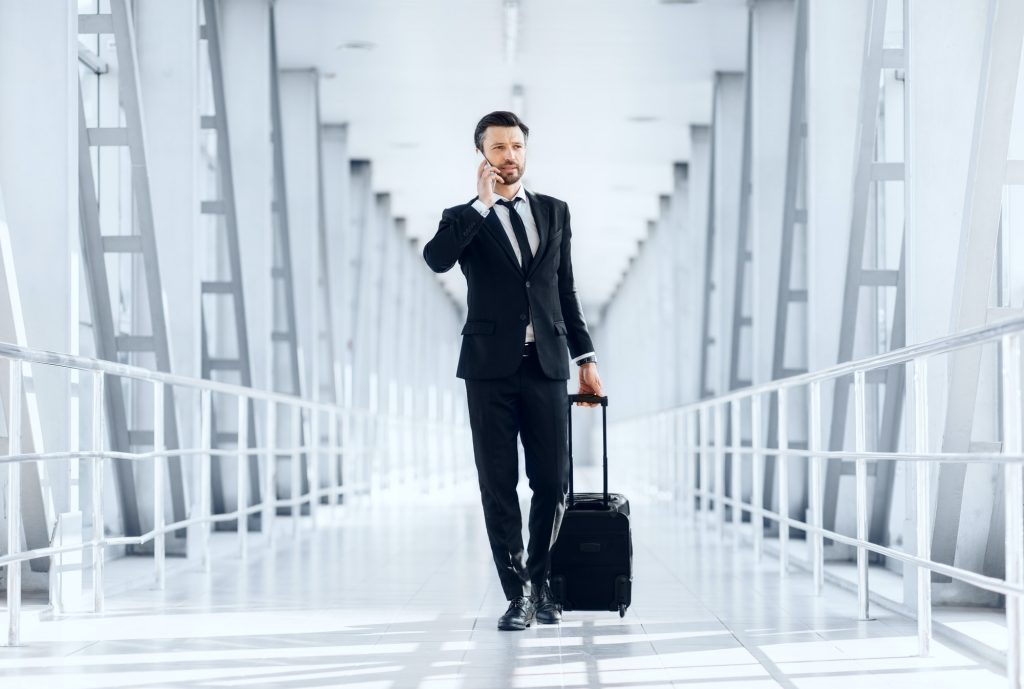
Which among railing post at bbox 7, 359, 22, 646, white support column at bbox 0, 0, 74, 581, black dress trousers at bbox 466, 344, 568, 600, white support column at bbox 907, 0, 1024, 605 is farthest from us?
white support column at bbox 0, 0, 74, 581

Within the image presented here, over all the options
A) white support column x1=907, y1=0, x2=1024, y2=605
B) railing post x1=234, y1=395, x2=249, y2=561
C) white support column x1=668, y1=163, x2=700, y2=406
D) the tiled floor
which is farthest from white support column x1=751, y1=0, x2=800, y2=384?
white support column x1=668, y1=163, x2=700, y2=406

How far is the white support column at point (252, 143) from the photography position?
8.60 meters

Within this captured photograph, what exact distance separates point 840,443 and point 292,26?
571cm

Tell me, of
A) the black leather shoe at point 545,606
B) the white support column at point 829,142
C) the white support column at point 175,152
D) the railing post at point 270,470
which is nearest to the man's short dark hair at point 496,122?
the black leather shoe at point 545,606

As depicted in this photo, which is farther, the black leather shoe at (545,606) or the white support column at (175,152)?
the white support column at (175,152)

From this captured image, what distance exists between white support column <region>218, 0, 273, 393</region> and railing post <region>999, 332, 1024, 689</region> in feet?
21.0

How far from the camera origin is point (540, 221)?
359cm

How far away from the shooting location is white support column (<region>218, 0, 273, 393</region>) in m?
8.60

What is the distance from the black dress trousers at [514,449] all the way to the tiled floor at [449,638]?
26cm

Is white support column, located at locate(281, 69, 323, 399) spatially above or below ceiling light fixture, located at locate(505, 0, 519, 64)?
below

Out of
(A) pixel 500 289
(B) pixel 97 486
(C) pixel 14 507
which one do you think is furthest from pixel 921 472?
(B) pixel 97 486

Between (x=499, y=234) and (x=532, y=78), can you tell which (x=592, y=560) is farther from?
(x=532, y=78)

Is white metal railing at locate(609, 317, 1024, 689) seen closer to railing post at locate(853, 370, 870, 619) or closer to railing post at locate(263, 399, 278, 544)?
railing post at locate(853, 370, 870, 619)

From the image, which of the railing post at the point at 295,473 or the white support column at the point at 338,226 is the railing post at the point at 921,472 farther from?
the white support column at the point at 338,226
